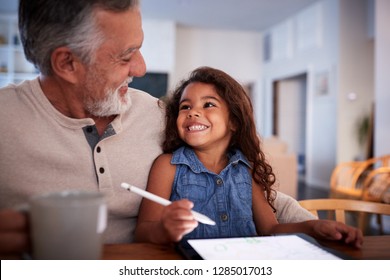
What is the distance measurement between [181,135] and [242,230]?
0.28 meters

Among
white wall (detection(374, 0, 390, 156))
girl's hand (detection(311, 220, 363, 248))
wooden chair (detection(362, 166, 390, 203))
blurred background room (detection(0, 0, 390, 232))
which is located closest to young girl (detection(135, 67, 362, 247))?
girl's hand (detection(311, 220, 363, 248))

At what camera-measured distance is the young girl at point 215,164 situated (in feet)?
3.18

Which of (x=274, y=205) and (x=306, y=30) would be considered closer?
(x=274, y=205)

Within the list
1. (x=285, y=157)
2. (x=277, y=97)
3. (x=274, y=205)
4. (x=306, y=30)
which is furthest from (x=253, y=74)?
(x=274, y=205)

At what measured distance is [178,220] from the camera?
62 cm

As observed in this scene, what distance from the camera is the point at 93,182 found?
92 cm

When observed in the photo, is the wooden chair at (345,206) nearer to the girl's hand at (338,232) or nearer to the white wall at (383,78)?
the girl's hand at (338,232)

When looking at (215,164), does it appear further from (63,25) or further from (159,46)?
(159,46)

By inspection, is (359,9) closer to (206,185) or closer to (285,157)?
(285,157)

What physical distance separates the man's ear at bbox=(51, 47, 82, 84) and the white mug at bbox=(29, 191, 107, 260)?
1.65ft

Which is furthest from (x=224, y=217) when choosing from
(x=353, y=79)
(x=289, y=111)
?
(x=289, y=111)

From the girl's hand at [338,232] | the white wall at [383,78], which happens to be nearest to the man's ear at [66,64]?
the girl's hand at [338,232]

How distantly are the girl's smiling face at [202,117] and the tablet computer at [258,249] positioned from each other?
0.41 meters

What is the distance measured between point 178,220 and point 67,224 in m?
0.23
